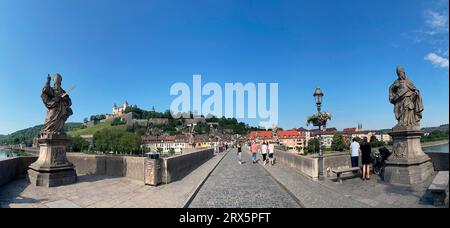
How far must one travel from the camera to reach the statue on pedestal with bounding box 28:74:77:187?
10312 mm

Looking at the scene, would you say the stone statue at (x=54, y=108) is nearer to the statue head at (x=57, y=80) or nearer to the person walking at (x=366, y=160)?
the statue head at (x=57, y=80)

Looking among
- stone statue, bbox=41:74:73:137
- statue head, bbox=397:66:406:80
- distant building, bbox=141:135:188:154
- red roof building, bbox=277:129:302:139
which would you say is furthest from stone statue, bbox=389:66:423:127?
distant building, bbox=141:135:188:154

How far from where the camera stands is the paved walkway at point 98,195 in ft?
24.8

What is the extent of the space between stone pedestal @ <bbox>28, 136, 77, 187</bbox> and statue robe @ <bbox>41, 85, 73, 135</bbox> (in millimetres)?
→ 330

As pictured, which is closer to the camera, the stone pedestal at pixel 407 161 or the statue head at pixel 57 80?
the stone pedestal at pixel 407 161

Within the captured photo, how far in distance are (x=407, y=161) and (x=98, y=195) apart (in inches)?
371

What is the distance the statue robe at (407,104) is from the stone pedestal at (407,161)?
312mm

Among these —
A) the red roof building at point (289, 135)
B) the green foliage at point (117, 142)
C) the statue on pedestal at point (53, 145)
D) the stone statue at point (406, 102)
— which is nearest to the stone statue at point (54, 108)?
the statue on pedestal at point (53, 145)

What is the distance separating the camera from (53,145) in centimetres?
1088

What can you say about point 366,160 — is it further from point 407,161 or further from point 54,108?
point 54,108
